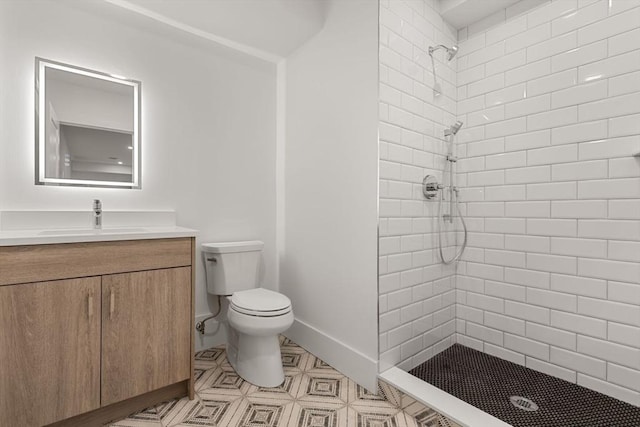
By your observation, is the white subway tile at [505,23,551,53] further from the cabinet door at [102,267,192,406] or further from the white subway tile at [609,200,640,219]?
the cabinet door at [102,267,192,406]

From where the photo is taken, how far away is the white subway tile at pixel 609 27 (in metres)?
1.56

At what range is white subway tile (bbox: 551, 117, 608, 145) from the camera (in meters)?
1.66

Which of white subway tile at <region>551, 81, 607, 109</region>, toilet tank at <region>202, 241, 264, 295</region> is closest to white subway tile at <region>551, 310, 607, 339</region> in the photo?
white subway tile at <region>551, 81, 607, 109</region>

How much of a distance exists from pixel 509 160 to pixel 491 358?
4.18ft

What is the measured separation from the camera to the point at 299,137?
239 centimetres

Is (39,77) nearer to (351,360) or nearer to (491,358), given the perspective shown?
(351,360)

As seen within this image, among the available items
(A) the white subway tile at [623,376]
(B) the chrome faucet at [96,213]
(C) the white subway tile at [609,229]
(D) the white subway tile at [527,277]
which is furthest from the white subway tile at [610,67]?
(B) the chrome faucet at [96,213]

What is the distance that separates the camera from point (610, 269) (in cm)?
164

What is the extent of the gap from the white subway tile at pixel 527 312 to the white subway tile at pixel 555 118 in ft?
3.50

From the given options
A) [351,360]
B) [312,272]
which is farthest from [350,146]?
[351,360]

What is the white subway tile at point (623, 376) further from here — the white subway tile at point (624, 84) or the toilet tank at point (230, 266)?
the toilet tank at point (230, 266)

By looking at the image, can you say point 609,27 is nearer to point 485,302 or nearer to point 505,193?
point 505,193

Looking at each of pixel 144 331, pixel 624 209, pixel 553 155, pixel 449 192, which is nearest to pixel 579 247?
pixel 624 209

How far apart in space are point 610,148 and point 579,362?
3.76 ft
